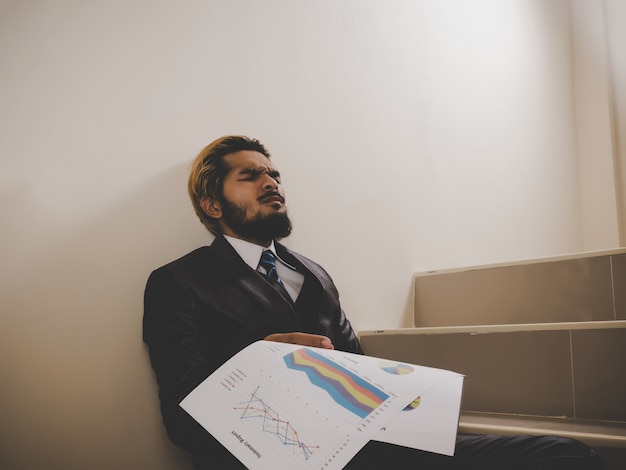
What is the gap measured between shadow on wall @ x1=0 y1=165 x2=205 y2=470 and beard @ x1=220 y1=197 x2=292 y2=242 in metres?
0.18

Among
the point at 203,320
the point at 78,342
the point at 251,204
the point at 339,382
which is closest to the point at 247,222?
the point at 251,204

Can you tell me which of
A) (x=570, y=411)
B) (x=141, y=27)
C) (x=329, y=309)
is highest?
(x=141, y=27)

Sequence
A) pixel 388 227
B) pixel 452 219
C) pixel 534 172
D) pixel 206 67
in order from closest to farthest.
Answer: pixel 206 67 → pixel 388 227 → pixel 452 219 → pixel 534 172

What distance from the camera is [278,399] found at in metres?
0.70

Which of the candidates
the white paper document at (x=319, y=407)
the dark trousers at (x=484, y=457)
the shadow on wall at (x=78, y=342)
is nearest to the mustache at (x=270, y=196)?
the shadow on wall at (x=78, y=342)

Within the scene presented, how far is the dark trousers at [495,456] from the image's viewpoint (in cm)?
78

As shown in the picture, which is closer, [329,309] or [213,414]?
[213,414]

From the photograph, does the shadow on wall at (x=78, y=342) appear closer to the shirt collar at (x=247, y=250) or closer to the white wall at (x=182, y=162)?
the white wall at (x=182, y=162)

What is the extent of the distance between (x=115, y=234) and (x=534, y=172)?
2170 millimetres

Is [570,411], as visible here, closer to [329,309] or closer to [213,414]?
[329,309]

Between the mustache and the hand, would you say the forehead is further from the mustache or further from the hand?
the hand

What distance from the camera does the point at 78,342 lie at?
101cm

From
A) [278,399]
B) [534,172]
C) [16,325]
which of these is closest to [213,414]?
[278,399]

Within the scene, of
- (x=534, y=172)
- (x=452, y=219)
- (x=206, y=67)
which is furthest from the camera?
(x=534, y=172)
